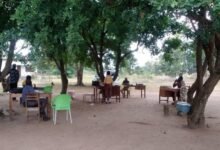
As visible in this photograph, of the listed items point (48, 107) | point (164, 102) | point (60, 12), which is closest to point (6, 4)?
point (48, 107)

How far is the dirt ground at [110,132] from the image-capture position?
8.84 m

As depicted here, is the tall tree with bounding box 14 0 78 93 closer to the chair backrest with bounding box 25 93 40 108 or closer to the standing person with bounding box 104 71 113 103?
the chair backrest with bounding box 25 93 40 108

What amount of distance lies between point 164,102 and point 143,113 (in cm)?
468

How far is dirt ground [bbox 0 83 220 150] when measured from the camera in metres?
8.84

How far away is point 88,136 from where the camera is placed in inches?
388

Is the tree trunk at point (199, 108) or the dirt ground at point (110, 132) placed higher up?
the tree trunk at point (199, 108)

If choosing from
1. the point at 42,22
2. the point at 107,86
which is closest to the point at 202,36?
the point at 42,22

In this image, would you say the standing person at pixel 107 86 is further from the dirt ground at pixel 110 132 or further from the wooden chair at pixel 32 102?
the wooden chair at pixel 32 102

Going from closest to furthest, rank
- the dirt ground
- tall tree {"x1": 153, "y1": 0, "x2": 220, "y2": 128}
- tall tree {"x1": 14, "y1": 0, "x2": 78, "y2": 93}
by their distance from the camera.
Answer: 1. tall tree {"x1": 153, "y1": 0, "x2": 220, "y2": 128}
2. tall tree {"x1": 14, "y1": 0, "x2": 78, "y2": 93}
3. the dirt ground

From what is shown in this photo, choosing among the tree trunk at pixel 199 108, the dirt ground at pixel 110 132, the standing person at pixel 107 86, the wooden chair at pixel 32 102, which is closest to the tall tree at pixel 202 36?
the tree trunk at pixel 199 108

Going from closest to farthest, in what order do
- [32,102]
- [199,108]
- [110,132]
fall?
[110,132] < [199,108] < [32,102]

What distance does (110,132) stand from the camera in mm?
10500

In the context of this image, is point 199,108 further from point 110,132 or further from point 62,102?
point 62,102

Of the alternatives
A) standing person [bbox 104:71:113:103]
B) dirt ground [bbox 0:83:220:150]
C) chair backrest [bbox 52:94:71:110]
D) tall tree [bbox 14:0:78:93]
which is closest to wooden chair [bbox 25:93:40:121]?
dirt ground [bbox 0:83:220:150]
